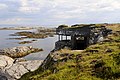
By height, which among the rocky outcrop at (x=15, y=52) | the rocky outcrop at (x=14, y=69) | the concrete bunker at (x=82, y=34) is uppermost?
the concrete bunker at (x=82, y=34)

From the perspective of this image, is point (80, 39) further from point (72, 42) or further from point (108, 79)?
point (108, 79)

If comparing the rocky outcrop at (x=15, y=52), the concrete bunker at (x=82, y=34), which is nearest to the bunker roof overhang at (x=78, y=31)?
the concrete bunker at (x=82, y=34)

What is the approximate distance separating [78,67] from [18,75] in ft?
56.6

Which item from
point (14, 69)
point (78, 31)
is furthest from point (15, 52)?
point (14, 69)

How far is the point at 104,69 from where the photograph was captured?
48.8 ft

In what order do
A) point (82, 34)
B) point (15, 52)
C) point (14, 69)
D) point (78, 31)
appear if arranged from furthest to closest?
point (15, 52)
point (78, 31)
point (82, 34)
point (14, 69)

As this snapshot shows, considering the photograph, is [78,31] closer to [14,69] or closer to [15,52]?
[14,69]

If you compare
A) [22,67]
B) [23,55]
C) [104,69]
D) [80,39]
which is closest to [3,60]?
[22,67]

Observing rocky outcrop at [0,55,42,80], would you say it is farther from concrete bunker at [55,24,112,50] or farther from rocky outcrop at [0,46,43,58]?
rocky outcrop at [0,46,43,58]

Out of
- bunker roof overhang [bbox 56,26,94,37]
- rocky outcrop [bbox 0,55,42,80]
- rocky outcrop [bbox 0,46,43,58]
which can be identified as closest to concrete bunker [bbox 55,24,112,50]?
bunker roof overhang [bbox 56,26,94,37]

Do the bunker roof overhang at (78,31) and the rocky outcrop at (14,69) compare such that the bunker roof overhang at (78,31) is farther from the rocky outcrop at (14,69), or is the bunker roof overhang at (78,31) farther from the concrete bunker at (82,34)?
the rocky outcrop at (14,69)

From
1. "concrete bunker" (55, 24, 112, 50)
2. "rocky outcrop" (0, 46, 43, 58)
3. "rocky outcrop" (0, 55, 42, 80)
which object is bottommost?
"rocky outcrop" (0, 46, 43, 58)

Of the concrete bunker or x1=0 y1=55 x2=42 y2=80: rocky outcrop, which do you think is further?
the concrete bunker

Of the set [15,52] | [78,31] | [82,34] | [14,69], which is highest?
[78,31]
